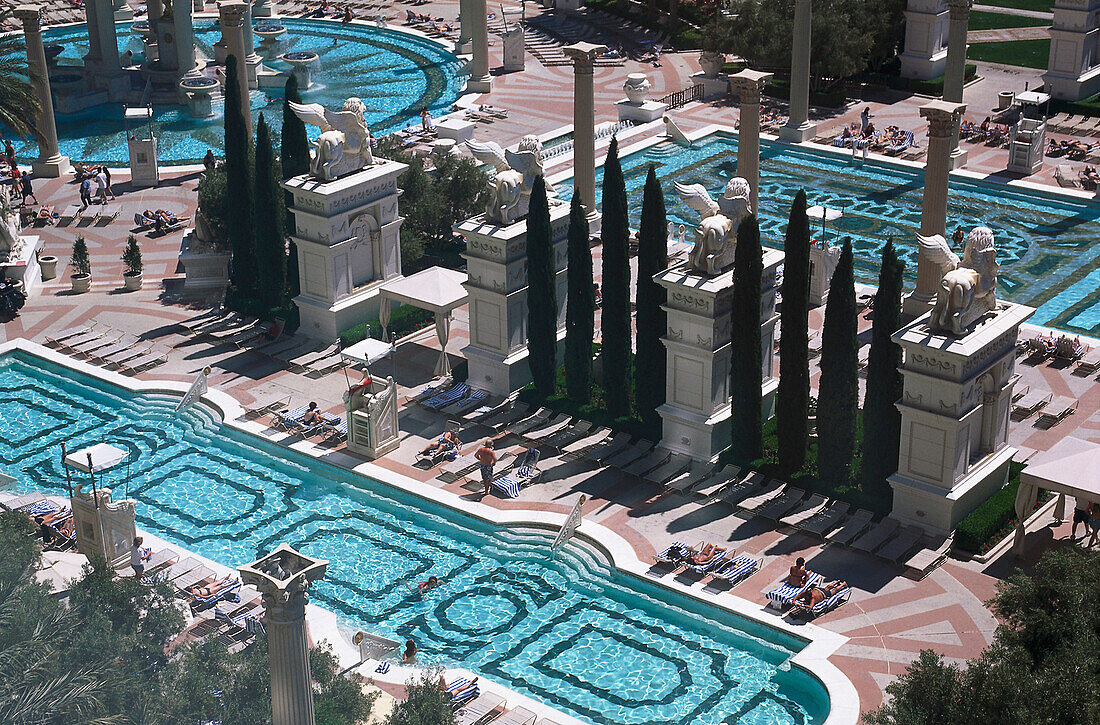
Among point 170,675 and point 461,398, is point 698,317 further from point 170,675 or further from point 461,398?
point 170,675

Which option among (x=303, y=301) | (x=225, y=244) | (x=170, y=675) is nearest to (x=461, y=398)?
(x=303, y=301)

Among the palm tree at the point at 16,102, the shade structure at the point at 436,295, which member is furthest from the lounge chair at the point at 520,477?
the palm tree at the point at 16,102

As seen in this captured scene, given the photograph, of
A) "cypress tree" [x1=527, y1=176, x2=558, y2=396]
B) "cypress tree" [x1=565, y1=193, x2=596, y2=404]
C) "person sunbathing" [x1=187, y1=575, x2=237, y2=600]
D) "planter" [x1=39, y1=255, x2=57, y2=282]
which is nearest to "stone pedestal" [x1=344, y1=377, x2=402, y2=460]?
"cypress tree" [x1=527, y1=176, x2=558, y2=396]

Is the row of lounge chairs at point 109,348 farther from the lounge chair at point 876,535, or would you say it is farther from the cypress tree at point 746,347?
the lounge chair at point 876,535

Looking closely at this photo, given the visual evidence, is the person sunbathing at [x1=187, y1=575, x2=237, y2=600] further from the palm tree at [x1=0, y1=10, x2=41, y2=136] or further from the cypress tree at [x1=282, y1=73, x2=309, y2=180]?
the palm tree at [x1=0, y1=10, x2=41, y2=136]

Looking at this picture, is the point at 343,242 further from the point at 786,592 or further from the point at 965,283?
the point at 965,283

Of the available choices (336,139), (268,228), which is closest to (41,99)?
(268,228)
